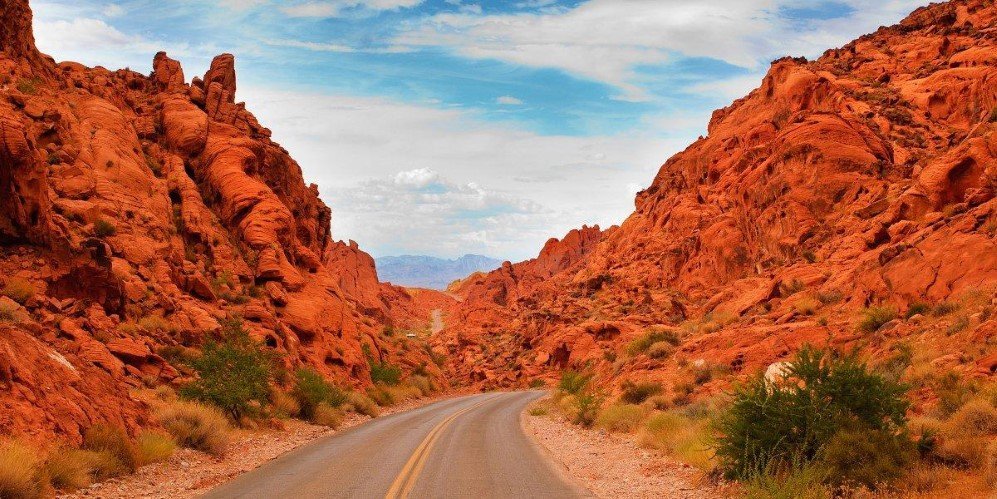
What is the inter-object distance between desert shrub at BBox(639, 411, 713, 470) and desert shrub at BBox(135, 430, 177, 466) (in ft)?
32.8

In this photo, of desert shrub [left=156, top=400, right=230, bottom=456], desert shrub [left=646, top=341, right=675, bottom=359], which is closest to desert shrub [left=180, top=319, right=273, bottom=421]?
desert shrub [left=156, top=400, right=230, bottom=456]

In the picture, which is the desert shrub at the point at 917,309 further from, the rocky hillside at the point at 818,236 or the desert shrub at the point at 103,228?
the desert shrub at the point at 103,228

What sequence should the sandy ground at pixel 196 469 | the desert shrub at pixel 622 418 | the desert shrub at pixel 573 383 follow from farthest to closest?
the desert shrub at pixel 573 383
the desert shrub at pixel 622 418
the sandy ground at pixel 196 469

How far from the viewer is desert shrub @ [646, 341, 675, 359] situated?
25688mm

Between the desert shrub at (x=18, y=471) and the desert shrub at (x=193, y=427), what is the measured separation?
4660 millimetres

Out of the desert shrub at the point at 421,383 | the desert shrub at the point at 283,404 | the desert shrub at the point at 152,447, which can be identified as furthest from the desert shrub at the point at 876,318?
the desert shrub at the point at 421,383

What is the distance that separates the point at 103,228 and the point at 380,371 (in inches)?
687

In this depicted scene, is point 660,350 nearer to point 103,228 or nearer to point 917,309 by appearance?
point 917,309

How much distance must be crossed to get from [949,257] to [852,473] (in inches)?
436

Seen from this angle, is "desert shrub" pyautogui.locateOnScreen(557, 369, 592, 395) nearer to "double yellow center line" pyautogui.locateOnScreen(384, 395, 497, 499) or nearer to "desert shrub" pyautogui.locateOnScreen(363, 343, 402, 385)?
"double yellow center line" pyautogui.locateOnScreen(384, 395, 497, 499)

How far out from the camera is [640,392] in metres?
21.8

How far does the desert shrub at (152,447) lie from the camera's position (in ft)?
39.9

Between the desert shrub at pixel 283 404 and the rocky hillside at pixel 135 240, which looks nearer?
the rocky hillside at pixel 135 240

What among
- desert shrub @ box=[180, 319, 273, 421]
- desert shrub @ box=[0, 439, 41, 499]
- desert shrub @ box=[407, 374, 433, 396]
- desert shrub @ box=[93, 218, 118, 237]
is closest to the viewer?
desert shrub @ box=[0, 439, 41, 499]
